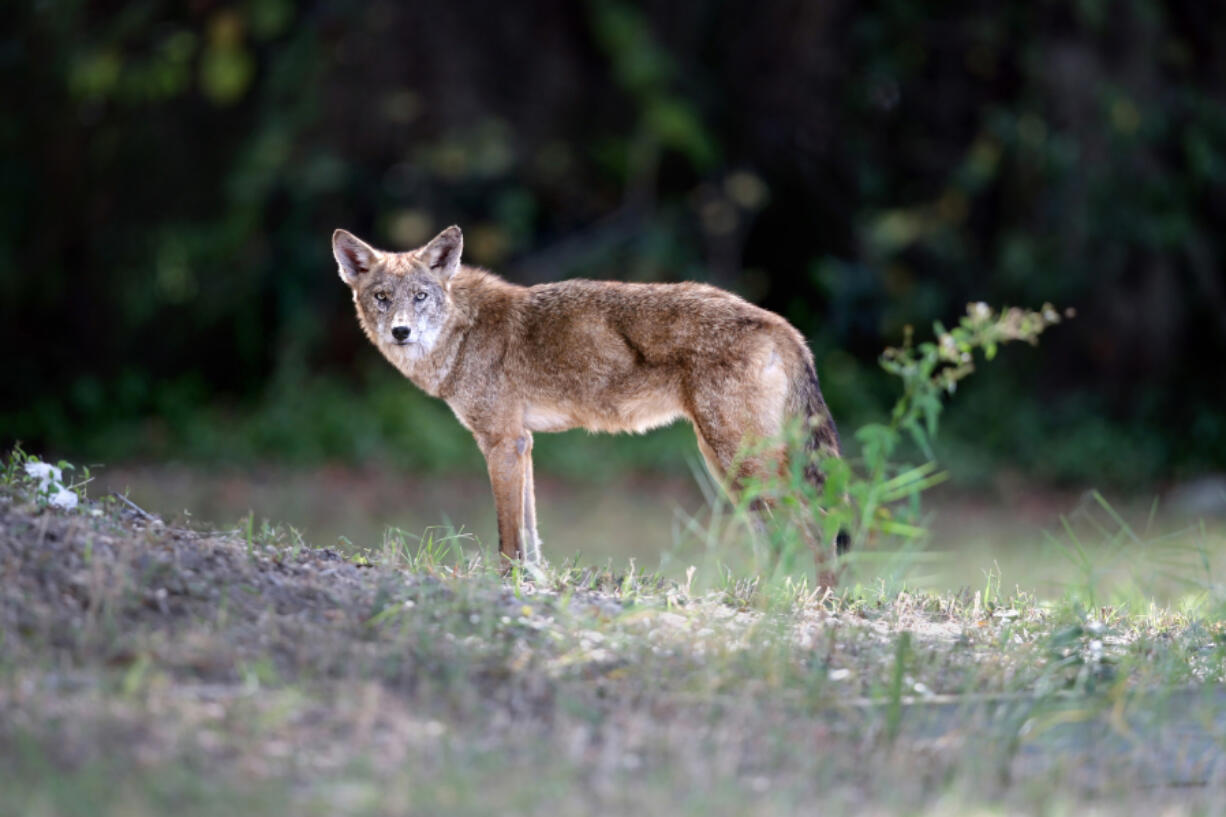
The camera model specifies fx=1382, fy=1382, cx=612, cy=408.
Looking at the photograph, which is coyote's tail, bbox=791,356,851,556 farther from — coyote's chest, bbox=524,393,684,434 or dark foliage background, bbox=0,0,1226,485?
dark foliage background, bbox=0,0,1226,485

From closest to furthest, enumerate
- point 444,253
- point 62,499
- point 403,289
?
1. point 62,499
2. point 403,289
3. point 444,253

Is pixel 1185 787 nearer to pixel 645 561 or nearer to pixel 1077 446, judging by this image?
pixel 645 561

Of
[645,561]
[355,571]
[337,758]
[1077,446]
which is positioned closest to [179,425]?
[645,561]

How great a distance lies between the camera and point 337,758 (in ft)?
14.0

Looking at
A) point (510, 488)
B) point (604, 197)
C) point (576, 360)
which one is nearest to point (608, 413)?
point (576, 360)

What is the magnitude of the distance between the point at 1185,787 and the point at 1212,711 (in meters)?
0.68

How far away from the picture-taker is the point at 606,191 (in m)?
20.0

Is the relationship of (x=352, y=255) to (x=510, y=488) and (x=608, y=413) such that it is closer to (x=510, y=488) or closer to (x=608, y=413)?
(x=510, y=488)

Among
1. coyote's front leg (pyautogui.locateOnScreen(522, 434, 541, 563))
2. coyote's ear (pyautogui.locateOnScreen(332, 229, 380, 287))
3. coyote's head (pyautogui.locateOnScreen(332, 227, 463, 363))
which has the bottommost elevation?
coyote's front leg (pyautogui.locateOnScreen(522, 434, 541, 563))

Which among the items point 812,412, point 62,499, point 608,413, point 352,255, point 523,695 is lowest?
point 523,695

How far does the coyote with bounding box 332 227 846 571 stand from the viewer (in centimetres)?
724

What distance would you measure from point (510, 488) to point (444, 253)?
1.58 meters

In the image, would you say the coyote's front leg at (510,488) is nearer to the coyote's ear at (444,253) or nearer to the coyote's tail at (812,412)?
the coyote's ear at (444,253)

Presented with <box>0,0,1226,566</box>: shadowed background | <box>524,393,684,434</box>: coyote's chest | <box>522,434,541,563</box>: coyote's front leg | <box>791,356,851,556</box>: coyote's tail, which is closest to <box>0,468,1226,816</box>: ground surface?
<box>791,356,851,556</box>: coyote's tail
